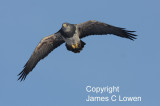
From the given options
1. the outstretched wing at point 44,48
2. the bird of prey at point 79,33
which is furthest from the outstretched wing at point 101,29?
the outstretched wing at point 44,48

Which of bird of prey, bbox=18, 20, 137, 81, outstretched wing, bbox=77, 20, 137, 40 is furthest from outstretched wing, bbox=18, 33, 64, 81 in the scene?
outstretched wing, bbox=77, 20, 137, 40

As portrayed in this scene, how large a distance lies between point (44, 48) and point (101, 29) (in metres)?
3.55

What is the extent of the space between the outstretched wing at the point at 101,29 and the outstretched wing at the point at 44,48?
5.40 feet

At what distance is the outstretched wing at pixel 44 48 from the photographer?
25453mm

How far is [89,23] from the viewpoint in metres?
24.4

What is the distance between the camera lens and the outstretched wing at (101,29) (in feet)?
79.8

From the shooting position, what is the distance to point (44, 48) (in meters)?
25.7

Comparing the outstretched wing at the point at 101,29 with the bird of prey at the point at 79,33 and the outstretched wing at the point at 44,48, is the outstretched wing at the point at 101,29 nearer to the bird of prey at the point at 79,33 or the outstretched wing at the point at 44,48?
the bird of prey at the point at 79,33

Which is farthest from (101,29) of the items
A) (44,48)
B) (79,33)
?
(44,48)

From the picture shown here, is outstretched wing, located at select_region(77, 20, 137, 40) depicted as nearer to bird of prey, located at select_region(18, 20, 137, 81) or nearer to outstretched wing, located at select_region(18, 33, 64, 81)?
bird of prey, located at select_region(18, 20, 137, 81)

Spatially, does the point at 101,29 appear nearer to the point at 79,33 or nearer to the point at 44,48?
the point at 79,33

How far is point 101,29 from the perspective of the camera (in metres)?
24.5

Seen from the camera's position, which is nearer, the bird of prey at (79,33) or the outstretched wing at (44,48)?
the bird of prey at (79,33)

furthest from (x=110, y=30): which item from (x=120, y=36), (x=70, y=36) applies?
(x=70, y=36)
